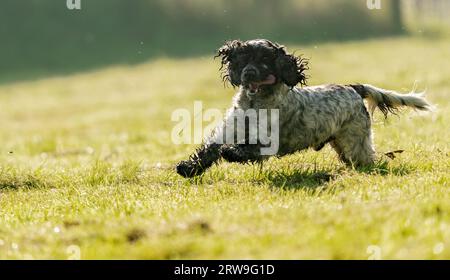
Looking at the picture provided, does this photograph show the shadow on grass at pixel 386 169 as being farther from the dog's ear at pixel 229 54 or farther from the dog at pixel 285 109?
the dog's ear at pixel 229 54

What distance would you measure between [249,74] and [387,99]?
2.36 m

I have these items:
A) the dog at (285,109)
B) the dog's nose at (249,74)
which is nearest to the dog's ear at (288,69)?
the dog at (285,109)

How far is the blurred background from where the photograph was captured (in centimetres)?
4653

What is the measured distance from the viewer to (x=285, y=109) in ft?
26.8

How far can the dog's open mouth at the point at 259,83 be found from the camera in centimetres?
795

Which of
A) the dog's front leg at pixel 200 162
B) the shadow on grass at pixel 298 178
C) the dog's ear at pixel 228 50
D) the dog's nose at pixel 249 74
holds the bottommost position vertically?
the shadow on grass at pixel 298 178

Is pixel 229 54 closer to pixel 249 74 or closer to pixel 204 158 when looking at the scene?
pixel 249 74

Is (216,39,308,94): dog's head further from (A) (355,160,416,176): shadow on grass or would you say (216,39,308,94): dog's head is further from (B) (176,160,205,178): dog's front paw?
(A) (355,160,416,176): shadow on grass

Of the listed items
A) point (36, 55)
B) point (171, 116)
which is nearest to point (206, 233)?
point (171, 116)

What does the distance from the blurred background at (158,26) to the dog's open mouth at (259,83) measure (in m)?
37.2

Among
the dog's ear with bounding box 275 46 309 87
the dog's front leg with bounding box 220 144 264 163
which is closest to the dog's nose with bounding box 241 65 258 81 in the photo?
the dog's ear with bounding box 275 46 309 87

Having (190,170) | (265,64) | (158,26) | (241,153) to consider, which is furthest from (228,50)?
(158,26)

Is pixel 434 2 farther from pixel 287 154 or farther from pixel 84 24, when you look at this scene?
pixel 287 154
